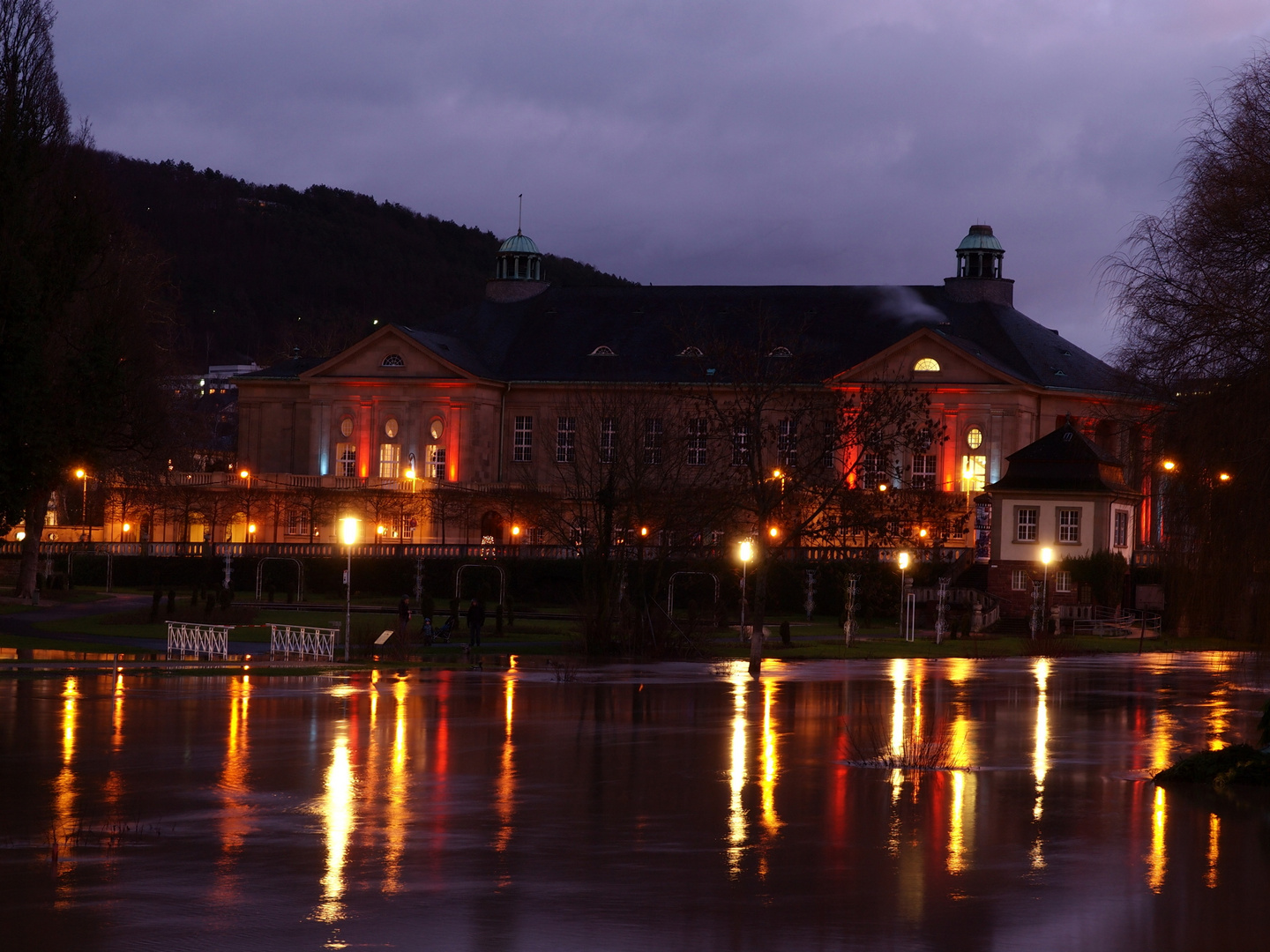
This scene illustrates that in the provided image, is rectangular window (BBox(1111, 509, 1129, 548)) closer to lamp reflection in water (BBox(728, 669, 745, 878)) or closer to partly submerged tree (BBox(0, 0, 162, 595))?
partly submerged tree (BBox(0, 0, 162, 595))

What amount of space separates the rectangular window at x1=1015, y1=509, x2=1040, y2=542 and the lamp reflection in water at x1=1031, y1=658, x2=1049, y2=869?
35463 millimetres

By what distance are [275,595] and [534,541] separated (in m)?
23.3

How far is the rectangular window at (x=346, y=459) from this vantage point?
110688 millimetres

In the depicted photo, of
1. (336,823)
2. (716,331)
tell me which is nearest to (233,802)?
(336,823)

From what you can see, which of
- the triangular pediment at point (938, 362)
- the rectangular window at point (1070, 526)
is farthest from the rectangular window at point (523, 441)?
the rectangular window at point (1070, 526)

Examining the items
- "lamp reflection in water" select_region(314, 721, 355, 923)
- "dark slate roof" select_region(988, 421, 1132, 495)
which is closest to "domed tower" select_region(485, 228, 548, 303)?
"dark slate roof" select_region(988, 421, 1132, 495)

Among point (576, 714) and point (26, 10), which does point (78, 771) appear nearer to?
point (576, 714)

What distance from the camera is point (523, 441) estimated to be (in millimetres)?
111438

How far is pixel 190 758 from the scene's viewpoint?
20594 millimetres

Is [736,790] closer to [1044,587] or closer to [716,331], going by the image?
[1044,587]

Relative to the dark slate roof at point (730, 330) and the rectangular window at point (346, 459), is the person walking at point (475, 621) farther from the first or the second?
the rectangular window at point (346, 459)

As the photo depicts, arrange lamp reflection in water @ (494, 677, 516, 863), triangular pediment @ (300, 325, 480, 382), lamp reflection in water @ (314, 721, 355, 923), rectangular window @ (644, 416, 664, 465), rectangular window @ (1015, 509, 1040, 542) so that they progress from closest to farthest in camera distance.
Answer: lamp reflection in water @ (314, 721, 355, 923)
lamp reflection in water @ (494, 677, 516, 863)
rectangular window @ (644, 416, 664, 465)
rectangular window @ (1015, 509, 1040, 542)
triangular pediment @ (300, 325, 480, 382)

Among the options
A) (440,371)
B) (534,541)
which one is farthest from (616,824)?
(440,371)

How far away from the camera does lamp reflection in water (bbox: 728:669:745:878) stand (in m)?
14.7
